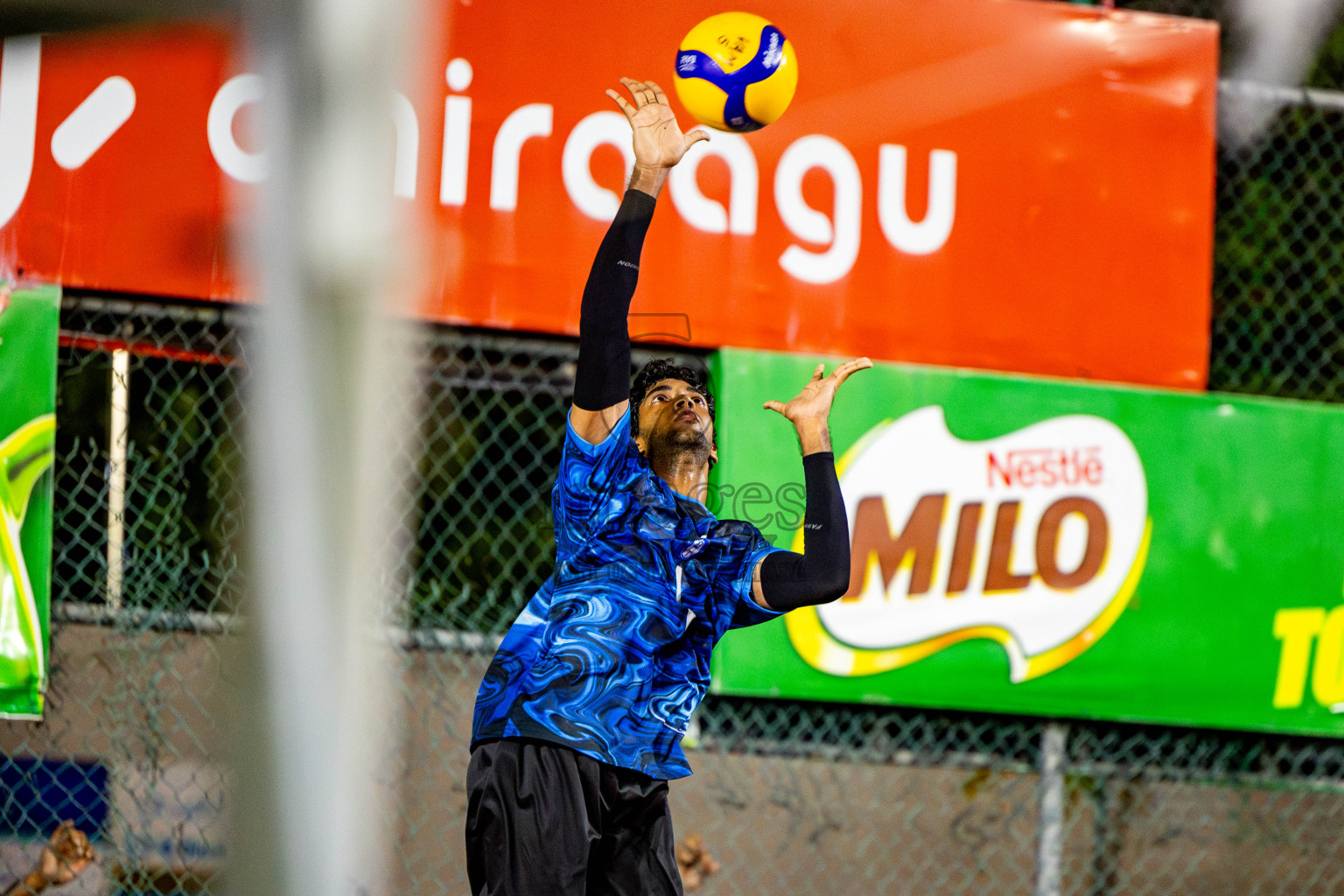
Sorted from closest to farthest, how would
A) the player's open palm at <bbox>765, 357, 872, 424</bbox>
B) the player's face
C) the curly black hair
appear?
the player's open palm at <bbox>765, 357, 872, 424</bbox> → the player's face → the curly black hair

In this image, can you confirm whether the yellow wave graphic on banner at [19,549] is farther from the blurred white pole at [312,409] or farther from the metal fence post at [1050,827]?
the blurred white pole at [312,409]

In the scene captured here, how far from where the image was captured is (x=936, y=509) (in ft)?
14.5

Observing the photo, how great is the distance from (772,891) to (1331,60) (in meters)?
4.60

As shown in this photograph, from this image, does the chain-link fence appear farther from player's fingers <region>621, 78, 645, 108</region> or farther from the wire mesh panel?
player's fingers <region>621, 78, 645, 108</region>

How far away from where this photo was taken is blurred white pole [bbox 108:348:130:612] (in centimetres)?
401

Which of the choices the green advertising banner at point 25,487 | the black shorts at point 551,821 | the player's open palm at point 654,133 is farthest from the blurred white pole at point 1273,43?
the green advertising banner at point 25,487

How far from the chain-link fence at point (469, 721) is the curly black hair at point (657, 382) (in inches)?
40.8

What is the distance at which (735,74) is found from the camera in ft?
11.1

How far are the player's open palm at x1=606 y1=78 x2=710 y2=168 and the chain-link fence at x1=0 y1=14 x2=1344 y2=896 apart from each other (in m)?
1.29

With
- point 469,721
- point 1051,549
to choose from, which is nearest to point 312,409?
point 1051,549

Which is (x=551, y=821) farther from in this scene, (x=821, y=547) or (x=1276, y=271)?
(x=1276, y=271)

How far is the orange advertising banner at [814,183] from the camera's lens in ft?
13.7

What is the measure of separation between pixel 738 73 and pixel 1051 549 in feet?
6.41

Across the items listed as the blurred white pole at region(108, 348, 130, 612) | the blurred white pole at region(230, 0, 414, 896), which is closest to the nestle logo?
the blurred white pole at region(108, 348, 130, 612)
